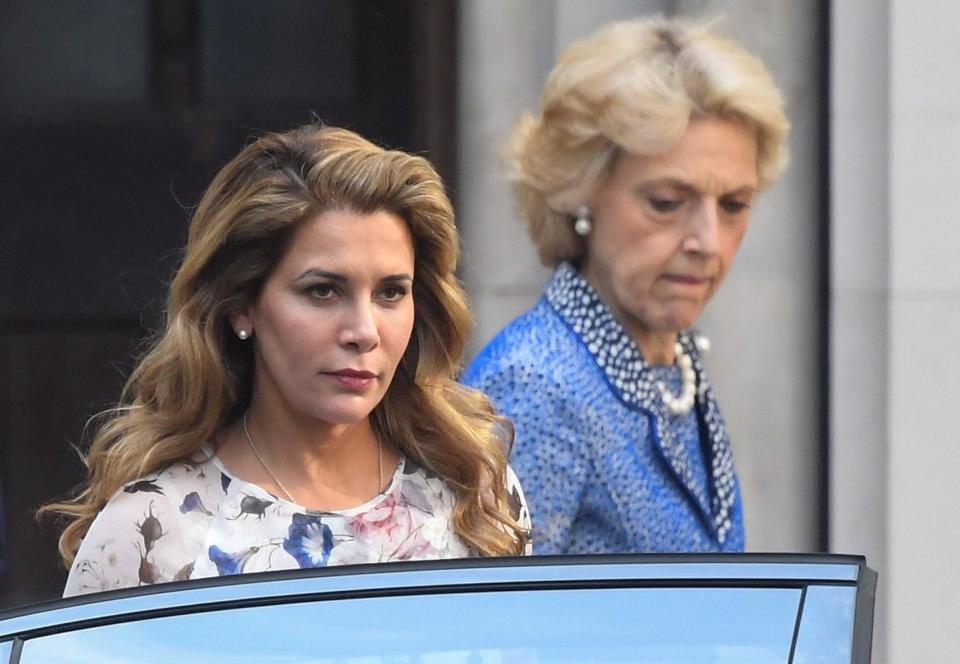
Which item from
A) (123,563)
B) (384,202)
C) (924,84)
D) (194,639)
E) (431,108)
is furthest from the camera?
(431,108)

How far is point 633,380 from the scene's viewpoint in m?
3.33

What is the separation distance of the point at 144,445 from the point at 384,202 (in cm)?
46

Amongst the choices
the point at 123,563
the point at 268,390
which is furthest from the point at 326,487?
Result: the point at 123,563

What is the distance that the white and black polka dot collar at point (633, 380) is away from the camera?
3.31 metres

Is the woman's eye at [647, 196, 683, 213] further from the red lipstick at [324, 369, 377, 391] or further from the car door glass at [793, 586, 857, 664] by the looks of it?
the car door glass at [793, 586, 857, 664]

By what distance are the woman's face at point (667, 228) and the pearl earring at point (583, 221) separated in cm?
1

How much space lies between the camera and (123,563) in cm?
239

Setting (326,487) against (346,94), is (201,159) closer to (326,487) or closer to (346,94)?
(346,94)

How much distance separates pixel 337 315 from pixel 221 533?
328 millimetres

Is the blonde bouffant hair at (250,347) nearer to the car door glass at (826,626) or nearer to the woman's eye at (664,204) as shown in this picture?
the woman's eye at (664,204)

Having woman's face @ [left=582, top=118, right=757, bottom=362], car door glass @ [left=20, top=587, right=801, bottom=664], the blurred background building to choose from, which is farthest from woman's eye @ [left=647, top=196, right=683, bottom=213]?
car door glass @ [left=20, top=587, right=801, bottom=664]

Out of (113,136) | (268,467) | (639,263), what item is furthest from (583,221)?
(113,136)

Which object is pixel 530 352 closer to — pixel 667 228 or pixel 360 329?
pixel 667 228

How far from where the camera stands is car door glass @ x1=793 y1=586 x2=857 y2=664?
1680 millimetres
